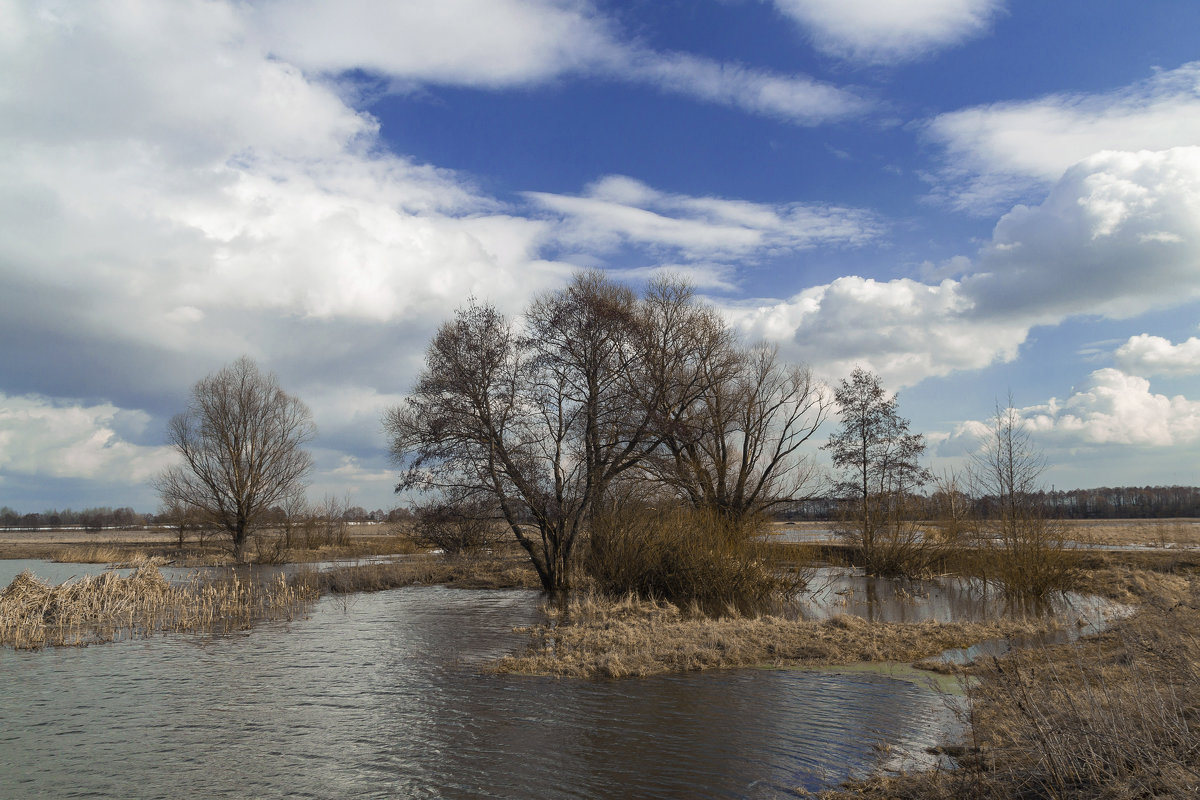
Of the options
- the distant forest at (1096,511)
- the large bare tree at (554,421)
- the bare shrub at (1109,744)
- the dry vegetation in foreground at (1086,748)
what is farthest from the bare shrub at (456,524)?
the distant forest at (1096,511)

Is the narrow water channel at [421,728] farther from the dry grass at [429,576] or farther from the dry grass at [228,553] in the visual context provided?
the dry grass at [228,553]

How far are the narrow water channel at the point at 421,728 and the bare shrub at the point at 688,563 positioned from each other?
6153 millimetres

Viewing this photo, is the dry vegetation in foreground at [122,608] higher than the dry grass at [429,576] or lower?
higher

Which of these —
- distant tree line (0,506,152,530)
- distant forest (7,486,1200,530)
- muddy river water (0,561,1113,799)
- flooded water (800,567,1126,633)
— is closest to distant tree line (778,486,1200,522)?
distant forest (7,486,1200,530)

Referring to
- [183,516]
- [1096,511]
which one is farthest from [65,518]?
[1096,511]

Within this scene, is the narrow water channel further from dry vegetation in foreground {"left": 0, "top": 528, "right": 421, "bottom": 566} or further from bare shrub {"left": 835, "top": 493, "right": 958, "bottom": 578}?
dry vegetation in foreground {"left": 0, "top": 528, "right": 421, "bottom": 566}

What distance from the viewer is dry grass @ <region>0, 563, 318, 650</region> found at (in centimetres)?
1731

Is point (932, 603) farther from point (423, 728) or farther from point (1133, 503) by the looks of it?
point (1133, 503)

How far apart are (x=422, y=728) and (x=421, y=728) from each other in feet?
0.05

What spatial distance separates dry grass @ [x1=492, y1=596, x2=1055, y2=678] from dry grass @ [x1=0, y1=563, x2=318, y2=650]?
9.04 m

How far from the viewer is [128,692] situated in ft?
38.7

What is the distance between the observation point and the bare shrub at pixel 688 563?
19.4 metres

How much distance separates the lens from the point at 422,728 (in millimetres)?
9562

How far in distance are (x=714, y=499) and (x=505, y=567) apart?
10955 mm
